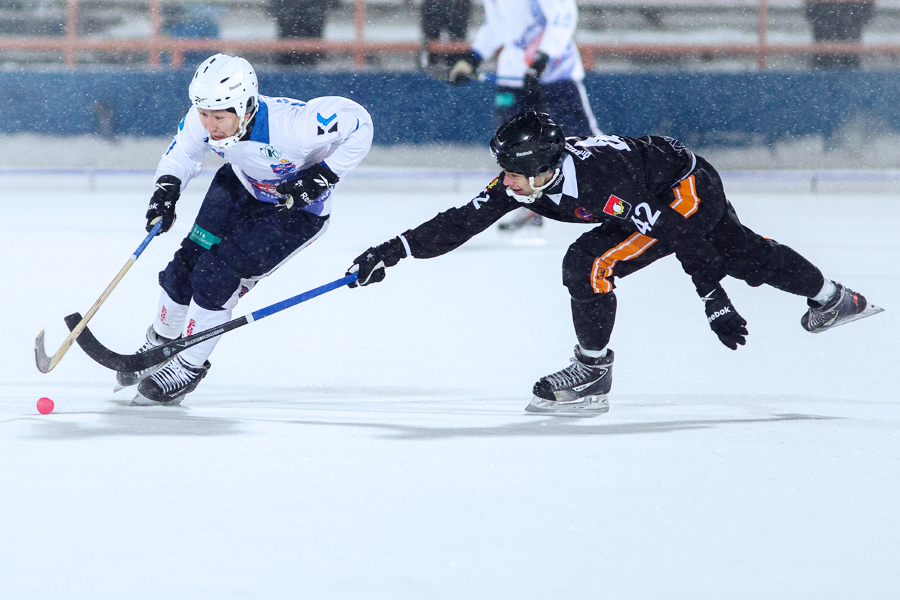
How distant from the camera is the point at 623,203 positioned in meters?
2.89

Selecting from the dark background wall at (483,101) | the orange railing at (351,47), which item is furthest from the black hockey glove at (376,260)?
the orange railing at (351,47)

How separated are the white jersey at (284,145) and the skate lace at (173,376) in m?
0.52

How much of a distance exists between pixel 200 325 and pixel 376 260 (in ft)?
1.79

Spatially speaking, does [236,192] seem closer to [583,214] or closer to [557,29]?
[583,214]

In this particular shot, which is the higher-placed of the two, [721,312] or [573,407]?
[721,312]

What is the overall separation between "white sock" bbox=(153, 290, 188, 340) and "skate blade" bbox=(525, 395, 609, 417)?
998 mm

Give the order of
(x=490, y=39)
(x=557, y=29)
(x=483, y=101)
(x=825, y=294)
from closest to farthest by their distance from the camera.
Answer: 1. (x=825, y=294)
2. (x=557, y=29)
3. (x=490, y=39)
4. (x=483, y=101)

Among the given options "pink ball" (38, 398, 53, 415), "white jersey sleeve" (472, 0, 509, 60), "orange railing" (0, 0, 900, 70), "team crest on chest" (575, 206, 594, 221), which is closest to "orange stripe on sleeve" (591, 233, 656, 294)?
"team crest on chest" (575, 206, 594, 221)

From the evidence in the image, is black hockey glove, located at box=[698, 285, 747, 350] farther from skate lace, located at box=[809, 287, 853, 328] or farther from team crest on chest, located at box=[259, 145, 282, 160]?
team crest on chest, located at box=[259, 145, 282, 160]

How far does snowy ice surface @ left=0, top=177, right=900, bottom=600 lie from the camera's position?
1.86 m

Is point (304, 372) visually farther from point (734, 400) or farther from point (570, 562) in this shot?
point (570, 562)

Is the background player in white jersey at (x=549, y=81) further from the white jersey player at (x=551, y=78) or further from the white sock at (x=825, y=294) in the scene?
the white sock at (x=825, y=294)

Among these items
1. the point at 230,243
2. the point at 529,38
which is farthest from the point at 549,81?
the point at 230,243

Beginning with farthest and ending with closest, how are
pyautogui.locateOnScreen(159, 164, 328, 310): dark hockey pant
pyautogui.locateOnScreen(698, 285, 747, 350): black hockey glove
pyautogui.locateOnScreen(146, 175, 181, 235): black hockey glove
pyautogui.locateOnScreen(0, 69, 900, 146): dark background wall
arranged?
pyautogui.locateOnScreen(0, 69, 900, 146): dark background wall → pyautogui.locateOnScreen(146, 175, 181, 235): black hockey glove → pyautogui.locateOnScreen(159, 164, 328, 310): dark hockey pant → pyautogui.locateOnScreen(698, 285, 747, 350): black hockey glove
